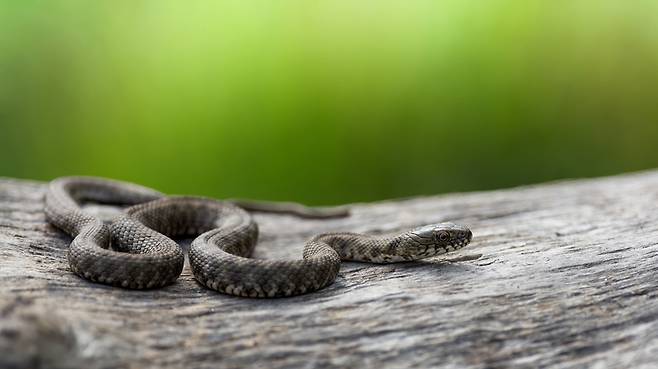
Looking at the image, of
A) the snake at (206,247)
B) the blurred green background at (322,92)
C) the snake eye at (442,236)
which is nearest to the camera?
the snake at (206,247)

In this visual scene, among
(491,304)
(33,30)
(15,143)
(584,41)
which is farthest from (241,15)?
(491,304)

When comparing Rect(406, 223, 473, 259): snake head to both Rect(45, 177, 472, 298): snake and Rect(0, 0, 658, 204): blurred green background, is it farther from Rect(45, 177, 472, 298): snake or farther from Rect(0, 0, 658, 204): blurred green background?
Rect(0, 0, 658, 204): blurred green background

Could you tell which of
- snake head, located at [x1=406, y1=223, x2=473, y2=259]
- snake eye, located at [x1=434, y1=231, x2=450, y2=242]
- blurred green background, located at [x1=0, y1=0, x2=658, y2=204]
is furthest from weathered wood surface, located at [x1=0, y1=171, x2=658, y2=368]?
blurred green background, located at [x1=0, y1=0, x2=658, y2=204]

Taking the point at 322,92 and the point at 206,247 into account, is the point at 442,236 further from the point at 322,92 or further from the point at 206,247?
the point at 322,92

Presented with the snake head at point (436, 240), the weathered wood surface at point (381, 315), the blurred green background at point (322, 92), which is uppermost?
the blurred green background at point (322, 92)

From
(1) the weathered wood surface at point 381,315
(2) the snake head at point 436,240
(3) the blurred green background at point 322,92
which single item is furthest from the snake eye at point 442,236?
(3) the blurred green background at point 322,92

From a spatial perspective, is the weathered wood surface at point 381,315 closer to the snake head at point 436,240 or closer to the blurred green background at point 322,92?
the snake head at point 436,240
